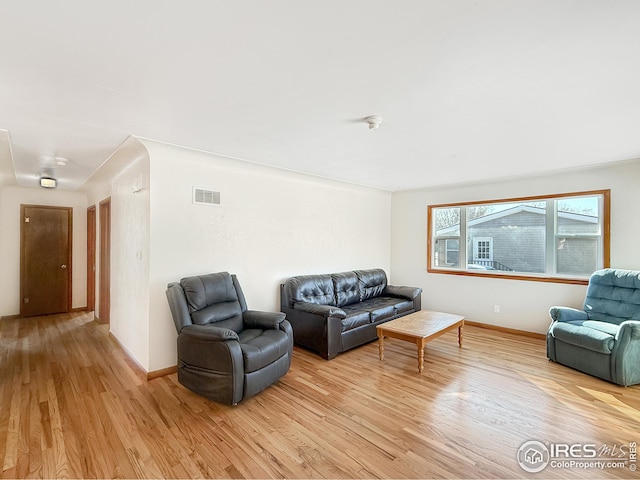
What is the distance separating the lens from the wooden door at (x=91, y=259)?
5746mm

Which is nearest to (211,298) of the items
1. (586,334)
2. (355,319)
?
(355,319)

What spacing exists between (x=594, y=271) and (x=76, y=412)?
5985mm

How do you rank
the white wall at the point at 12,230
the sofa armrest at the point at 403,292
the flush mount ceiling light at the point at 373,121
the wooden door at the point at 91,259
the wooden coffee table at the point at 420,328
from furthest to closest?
the wooden door at the point at 91,259
the white wall at the point at 12,230
the sofa armrest at the point at 403,292
the wooden coffee table at the point at 420,328
the flush mount ceiling light at the point at 373,121

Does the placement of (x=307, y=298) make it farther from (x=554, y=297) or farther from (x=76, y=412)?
(x=554, y=297)

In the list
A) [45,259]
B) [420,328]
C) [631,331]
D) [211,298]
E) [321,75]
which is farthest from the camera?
[45,259]

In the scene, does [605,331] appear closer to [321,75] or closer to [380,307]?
[380,307]

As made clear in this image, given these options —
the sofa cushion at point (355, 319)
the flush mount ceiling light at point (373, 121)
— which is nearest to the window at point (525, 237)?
the sofa cushion at point (355, 319)

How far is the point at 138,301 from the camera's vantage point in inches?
134

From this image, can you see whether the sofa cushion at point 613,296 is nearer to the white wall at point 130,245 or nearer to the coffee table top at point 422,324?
the coffee table top at point 422,324

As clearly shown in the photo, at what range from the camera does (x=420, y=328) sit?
358 centimetres

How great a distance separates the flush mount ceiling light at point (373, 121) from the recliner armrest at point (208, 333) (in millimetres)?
2083

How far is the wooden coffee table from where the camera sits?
3330 millimetres

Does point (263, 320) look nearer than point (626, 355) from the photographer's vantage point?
No

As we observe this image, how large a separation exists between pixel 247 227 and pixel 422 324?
2.48 meters
